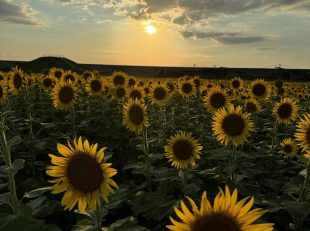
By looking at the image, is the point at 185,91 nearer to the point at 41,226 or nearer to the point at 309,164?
the point at 309,164

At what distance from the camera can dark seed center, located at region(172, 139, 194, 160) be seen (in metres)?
5.88

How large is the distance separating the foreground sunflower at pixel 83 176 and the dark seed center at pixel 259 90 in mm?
8952

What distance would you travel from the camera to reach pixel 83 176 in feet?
11.4

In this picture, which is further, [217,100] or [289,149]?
[217,100]

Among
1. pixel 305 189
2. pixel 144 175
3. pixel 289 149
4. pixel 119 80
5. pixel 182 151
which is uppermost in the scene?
pixel 119 80

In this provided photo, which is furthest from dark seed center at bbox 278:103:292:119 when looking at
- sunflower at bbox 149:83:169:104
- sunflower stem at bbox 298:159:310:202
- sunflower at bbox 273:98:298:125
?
sunflower stem at bbox 298:159:310:202

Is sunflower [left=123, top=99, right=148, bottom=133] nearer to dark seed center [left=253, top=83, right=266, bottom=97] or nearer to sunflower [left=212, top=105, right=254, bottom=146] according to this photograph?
sunflower [left=212, top=105, right=254, bottom=146]

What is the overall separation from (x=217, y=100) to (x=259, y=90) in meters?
2.95

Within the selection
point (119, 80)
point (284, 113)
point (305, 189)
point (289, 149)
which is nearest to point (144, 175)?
point (289, 149)

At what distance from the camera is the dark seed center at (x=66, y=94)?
834 centimetres

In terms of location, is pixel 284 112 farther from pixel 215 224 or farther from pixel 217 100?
pixel 215 224

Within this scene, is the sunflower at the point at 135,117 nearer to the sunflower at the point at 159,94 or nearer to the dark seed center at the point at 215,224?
the sunflower at the point at 159,94

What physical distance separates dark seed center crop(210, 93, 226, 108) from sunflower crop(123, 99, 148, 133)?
2478mm

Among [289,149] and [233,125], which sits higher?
[233,125]
